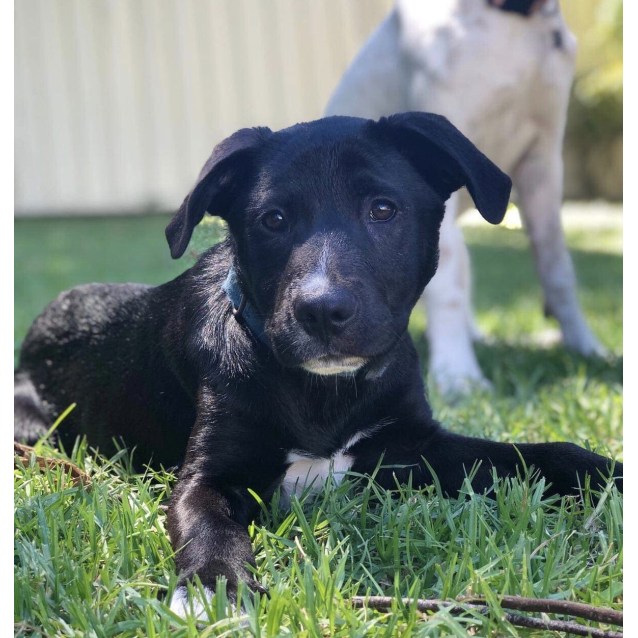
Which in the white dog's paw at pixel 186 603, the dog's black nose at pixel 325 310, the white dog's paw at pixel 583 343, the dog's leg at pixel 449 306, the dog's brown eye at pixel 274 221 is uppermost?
the dog's brown eye at pixel 274 221

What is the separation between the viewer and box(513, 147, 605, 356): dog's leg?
4.32 meters

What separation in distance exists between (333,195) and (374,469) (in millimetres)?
671

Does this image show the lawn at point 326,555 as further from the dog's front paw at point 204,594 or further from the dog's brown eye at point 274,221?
the dog's brown eye at point 274,221

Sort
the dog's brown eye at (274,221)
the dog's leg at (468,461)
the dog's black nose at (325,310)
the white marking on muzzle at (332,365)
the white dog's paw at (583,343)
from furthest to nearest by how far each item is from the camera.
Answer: the white dog's paw at (583,343)
the dog's leg at (468,461)
the dog's brown eye at (274,221)
the white marking on muzzle at (332,365)
the dog's black nose at (325,310)

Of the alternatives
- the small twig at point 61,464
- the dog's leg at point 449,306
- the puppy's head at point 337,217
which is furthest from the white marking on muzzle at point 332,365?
the dog's leg at point 449,306

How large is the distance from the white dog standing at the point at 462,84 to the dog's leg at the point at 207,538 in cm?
174

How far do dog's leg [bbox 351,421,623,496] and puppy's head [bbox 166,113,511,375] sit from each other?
304 mm

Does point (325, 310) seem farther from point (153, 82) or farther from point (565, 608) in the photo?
point (153, 82)

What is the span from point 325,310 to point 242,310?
15.0 inches

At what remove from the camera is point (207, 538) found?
1.87m

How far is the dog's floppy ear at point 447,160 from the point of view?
2.12 metres

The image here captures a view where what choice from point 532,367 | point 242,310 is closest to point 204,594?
point 242,310

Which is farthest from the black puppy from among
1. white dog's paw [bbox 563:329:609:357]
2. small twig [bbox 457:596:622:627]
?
white dog's paw [bbox 563:329:609:357]
